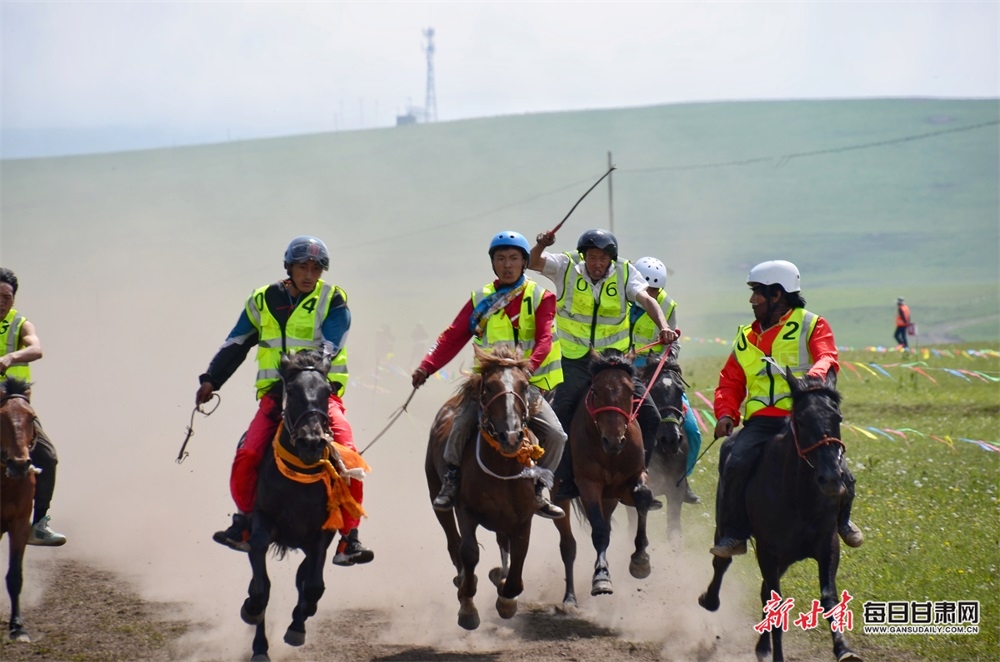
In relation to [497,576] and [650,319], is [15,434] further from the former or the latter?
[650,319]

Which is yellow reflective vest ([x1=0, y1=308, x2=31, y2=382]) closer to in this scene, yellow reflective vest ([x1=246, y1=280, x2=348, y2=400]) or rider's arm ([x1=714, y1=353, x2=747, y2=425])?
yellow reflective vest ([x1=246, y1=280, x2=348, y2=400])

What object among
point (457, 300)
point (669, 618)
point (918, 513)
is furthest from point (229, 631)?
point (457, 300)

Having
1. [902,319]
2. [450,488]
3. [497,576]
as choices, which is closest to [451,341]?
[450,488]

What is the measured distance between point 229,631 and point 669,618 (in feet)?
13.6

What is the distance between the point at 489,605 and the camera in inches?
476

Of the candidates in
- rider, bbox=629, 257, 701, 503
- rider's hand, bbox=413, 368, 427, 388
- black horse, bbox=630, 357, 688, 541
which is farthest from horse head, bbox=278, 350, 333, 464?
rider, bbox=629, 257, 701, 503

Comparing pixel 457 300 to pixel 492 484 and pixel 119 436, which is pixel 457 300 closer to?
pixel 119 436

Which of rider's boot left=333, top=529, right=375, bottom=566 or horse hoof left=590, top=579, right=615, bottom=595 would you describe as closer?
rider's boot left=333, top=529, right=375, bottom=566

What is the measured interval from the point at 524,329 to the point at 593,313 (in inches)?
73.5

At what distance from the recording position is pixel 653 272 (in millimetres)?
14289

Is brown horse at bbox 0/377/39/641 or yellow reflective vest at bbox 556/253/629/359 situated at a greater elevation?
yellow reflective vest at bbox 556/253/629/359

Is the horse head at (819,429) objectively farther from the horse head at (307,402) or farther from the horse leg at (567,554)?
the horse head at (307,402)

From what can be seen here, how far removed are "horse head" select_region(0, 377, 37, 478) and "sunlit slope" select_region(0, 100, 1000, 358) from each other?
107ft

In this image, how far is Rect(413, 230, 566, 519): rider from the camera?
34.7 ft
